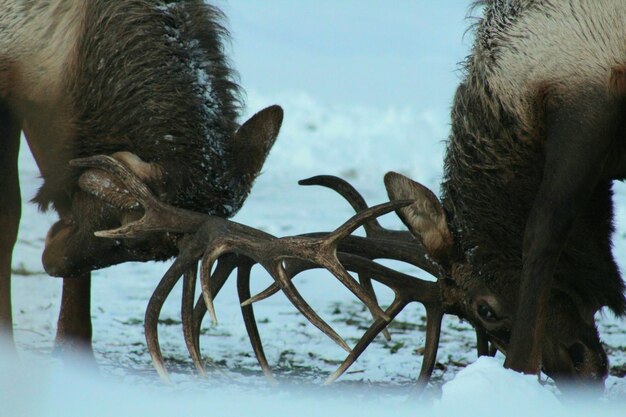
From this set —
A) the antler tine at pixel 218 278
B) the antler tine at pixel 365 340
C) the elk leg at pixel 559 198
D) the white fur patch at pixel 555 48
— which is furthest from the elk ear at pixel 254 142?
the elk leg at pixel 559 198

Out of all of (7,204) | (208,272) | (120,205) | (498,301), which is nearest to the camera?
(208,272)

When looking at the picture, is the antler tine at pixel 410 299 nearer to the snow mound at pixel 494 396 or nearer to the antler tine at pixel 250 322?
the antler tine at pixel 250 322

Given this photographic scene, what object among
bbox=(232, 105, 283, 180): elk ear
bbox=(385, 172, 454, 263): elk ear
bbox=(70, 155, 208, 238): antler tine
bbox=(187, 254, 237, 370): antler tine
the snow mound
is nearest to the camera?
the snow mound

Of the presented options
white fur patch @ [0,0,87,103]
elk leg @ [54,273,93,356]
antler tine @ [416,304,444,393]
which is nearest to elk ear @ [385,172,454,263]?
antler tine @ [416,304,444,393]

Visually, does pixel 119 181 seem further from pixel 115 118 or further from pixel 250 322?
pixel 250 322

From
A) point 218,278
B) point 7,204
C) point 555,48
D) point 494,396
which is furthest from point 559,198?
point 7,204

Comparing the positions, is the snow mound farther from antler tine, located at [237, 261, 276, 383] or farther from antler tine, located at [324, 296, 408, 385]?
antler tine, located at [237, 261, 276, 383]

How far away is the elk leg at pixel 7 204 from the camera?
513 centimetres

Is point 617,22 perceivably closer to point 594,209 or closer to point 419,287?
point 594,209

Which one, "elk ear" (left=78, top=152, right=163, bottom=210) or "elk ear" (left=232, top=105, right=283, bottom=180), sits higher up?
"elk ear" (left=232, top=105, right=283, bottom=180)

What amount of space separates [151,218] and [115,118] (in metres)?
0.68

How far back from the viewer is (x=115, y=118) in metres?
4.94

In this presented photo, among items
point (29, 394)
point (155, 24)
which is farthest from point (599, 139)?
point (29, 394)

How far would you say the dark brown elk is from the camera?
479cm
